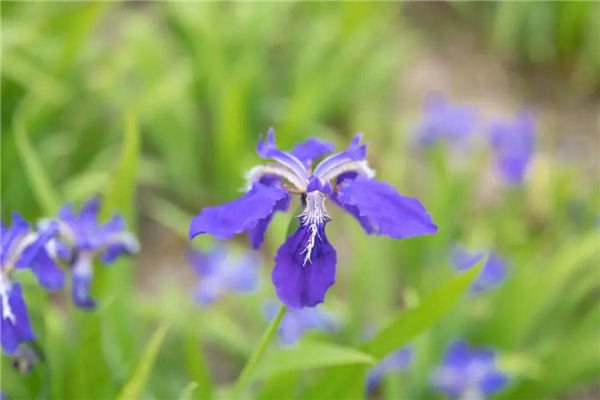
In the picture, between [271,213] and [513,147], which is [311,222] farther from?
[513,147]

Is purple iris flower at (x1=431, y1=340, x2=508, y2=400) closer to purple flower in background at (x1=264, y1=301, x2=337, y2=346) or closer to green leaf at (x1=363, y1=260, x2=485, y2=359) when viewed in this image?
purple flower in background at (x1=264, y1=301, x2=337, y2=346)

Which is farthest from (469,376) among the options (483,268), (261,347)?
(261,347)

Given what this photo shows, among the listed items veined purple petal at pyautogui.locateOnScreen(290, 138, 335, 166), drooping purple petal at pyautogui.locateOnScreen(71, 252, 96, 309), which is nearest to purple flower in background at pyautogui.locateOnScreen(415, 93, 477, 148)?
veined purple petal at pyautogui.locateOnScreen(290, 138, 335, 166)

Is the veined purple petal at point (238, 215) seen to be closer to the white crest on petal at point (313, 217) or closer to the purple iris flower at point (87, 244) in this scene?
the white crest on petal at point (313, 217)

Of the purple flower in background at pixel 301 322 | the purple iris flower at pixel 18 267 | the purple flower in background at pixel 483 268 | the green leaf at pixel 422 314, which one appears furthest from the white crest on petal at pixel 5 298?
the purple flower in background at pixel 483 268

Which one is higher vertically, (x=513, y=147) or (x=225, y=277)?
(x=513, y=147)

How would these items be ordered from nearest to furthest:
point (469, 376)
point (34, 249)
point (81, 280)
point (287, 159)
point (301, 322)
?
point (287, 159) < point (34, 249) < point (81, 280) < point (469, 376) < point (301, 322)
